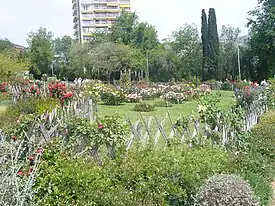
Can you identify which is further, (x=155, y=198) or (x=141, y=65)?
(x=141, y=65)

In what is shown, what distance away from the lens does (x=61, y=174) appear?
505cm

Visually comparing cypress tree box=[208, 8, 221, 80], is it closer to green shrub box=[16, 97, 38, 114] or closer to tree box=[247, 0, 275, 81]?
tree box=[247, 0, 275, 81]

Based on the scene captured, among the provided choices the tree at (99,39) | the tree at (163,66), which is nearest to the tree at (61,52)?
the tree at (99,39)

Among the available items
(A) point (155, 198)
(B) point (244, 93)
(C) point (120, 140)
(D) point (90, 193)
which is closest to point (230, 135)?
(C) point (120, 140)

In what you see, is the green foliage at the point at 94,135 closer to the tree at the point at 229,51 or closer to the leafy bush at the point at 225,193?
the leafy bush at the point at 225,193

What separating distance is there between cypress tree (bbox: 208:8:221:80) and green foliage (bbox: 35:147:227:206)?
37.2 m

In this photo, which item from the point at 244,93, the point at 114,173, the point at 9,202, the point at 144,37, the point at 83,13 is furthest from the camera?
the point at 83,13

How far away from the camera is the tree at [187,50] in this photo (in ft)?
158

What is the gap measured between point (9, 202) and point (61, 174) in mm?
1355

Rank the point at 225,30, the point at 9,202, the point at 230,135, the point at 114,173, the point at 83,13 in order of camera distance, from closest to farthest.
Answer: the point at 9,202
the point at 114,173
the point at 230,135
the point at 225,30
the point at 83,13

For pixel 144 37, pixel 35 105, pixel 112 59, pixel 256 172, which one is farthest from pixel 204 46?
pixel 256 172

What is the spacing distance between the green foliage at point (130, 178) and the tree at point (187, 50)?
135 ft

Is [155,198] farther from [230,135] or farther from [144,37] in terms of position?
[144,37]

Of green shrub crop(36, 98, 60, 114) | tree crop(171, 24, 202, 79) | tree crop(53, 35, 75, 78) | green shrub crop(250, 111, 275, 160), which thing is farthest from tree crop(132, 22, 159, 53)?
green shrub crop(250, 111, 275, 160)
